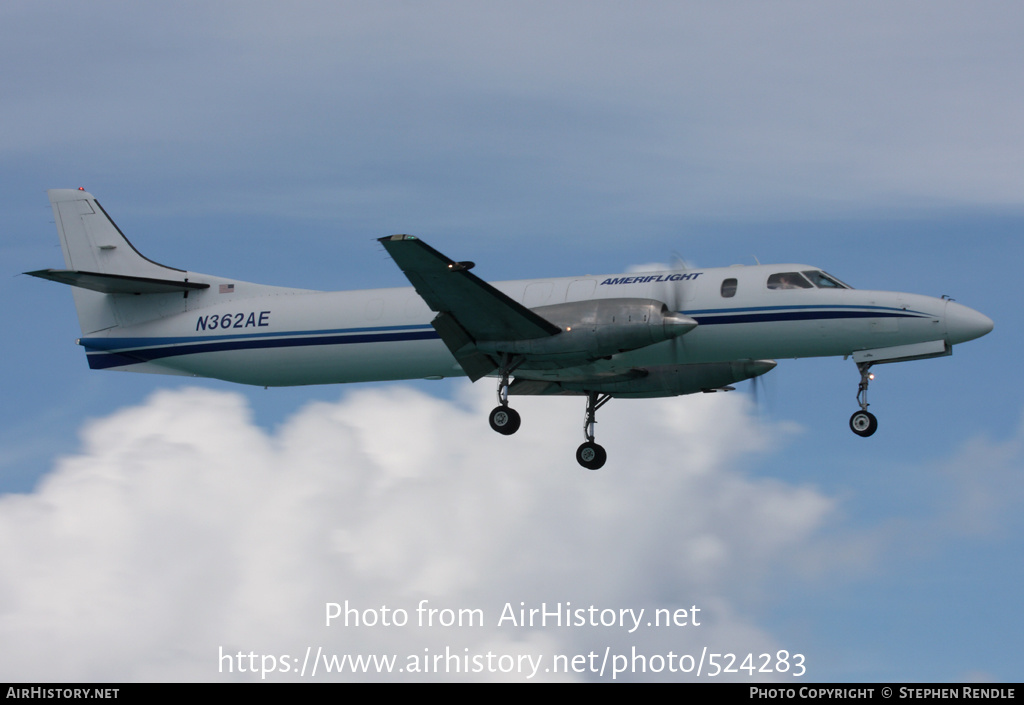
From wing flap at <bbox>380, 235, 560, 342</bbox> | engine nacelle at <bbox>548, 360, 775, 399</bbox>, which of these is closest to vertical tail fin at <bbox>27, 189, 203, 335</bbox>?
wing flap at <bbox>380, 235, 560, 342</bbox>

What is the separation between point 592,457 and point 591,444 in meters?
0.33

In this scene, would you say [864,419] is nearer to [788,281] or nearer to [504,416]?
[788,281]

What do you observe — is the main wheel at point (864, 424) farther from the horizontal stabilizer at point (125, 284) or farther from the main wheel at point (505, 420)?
the horizontal stabilizer at point (125, 284)

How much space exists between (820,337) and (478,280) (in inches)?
281

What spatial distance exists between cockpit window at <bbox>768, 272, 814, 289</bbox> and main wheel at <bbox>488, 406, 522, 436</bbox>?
6011 millimetres

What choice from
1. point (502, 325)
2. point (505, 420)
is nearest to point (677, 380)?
→ point (505, 420)

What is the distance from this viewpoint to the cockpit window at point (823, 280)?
2338 centimetres

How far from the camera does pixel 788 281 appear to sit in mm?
23359

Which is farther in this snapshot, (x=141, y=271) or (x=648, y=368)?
(x=141, y=271)

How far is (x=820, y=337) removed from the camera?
22953 mm
